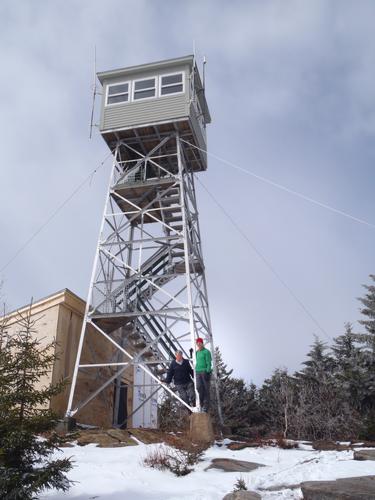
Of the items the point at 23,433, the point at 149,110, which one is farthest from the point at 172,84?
the point at 23,433

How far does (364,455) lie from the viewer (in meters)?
8.91

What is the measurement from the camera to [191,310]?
14445 mm

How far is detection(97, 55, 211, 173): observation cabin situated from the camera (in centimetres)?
1828

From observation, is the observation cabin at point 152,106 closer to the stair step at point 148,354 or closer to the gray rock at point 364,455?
the stair step at point 148,354

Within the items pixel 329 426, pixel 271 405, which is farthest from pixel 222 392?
pixel 329 426

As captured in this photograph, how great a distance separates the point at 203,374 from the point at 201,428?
1.39 meters

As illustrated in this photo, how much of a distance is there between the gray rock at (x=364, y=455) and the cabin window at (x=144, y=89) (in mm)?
14320

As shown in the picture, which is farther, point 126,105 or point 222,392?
point 222,392

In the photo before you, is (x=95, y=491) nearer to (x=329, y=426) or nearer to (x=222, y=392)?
(x=329, y=426)

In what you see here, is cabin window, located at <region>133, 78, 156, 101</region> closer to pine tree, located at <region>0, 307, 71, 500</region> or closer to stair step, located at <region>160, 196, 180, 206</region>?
stair step, located at <region>160, 196, 180, 206</region>

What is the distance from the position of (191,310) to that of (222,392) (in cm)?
1445

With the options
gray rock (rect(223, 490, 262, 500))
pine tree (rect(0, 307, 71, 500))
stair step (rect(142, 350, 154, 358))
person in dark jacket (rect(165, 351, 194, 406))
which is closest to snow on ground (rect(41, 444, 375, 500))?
gray rock (rect(223, 490, 262, 500))

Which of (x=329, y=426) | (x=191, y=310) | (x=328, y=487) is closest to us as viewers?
(x=328, y=487)

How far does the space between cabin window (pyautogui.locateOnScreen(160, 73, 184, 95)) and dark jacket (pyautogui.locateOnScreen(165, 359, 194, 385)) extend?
33.7ft
